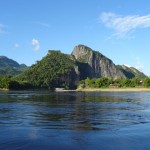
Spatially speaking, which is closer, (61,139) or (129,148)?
(129,148)

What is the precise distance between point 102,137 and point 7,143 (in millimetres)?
7932

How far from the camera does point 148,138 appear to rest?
2747 centimetres

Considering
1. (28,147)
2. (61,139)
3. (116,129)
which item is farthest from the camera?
(116,129)

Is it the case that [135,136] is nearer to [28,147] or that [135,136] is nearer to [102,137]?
[102,137]

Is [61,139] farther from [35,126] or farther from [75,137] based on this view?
[35,126]

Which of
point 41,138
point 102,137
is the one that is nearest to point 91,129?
point 102,137

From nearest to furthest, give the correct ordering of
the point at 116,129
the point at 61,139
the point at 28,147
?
the point at 28,147
the point at 61,139
the point at 116,129

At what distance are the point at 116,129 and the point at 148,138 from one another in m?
5.53

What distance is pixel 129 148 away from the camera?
2373 cm

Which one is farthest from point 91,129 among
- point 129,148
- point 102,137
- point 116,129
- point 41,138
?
point 129,148

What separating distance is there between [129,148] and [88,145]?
302 centimetres

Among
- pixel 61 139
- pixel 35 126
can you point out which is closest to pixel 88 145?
pixel 61 139

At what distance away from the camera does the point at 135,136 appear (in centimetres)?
2833

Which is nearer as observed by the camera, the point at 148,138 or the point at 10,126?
the point at 148,138
